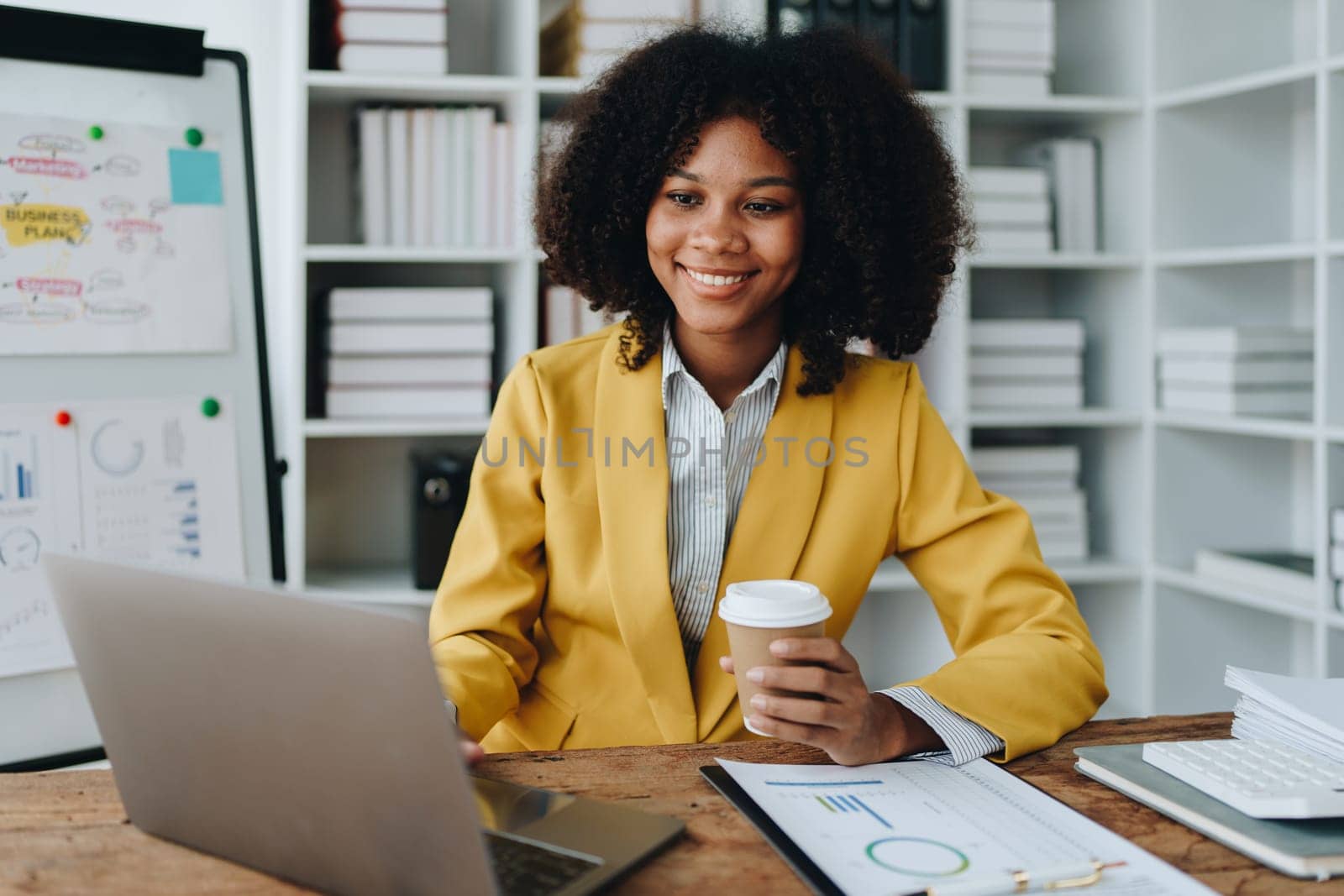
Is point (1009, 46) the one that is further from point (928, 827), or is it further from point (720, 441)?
point (928, 827)

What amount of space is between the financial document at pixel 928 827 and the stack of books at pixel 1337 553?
5.47 feet

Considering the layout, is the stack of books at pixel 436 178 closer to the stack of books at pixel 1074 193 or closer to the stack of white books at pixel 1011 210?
the stack of white books at pixel 1011 210

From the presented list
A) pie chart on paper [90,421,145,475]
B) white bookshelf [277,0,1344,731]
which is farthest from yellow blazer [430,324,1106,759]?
white bookshelf [277,0,1344,731]

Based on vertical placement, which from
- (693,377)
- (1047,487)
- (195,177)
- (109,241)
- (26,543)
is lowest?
(1047,487)

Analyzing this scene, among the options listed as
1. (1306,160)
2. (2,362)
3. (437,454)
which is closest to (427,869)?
(2,362)

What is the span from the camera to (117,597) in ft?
2.68

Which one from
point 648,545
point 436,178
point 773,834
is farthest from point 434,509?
point 773,834

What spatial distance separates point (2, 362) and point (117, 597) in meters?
1.05

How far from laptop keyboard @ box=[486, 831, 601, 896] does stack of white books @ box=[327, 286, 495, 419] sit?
1846mm

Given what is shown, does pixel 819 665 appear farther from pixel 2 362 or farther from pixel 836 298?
pixel 2 362

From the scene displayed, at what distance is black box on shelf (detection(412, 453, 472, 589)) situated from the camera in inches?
99.8

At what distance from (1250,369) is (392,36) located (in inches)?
79.7

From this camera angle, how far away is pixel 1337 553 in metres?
2.38

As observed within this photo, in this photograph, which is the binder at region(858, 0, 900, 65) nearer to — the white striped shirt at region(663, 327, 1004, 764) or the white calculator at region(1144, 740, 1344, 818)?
the white striped shirt at region(663, 327, 1004, 764)
